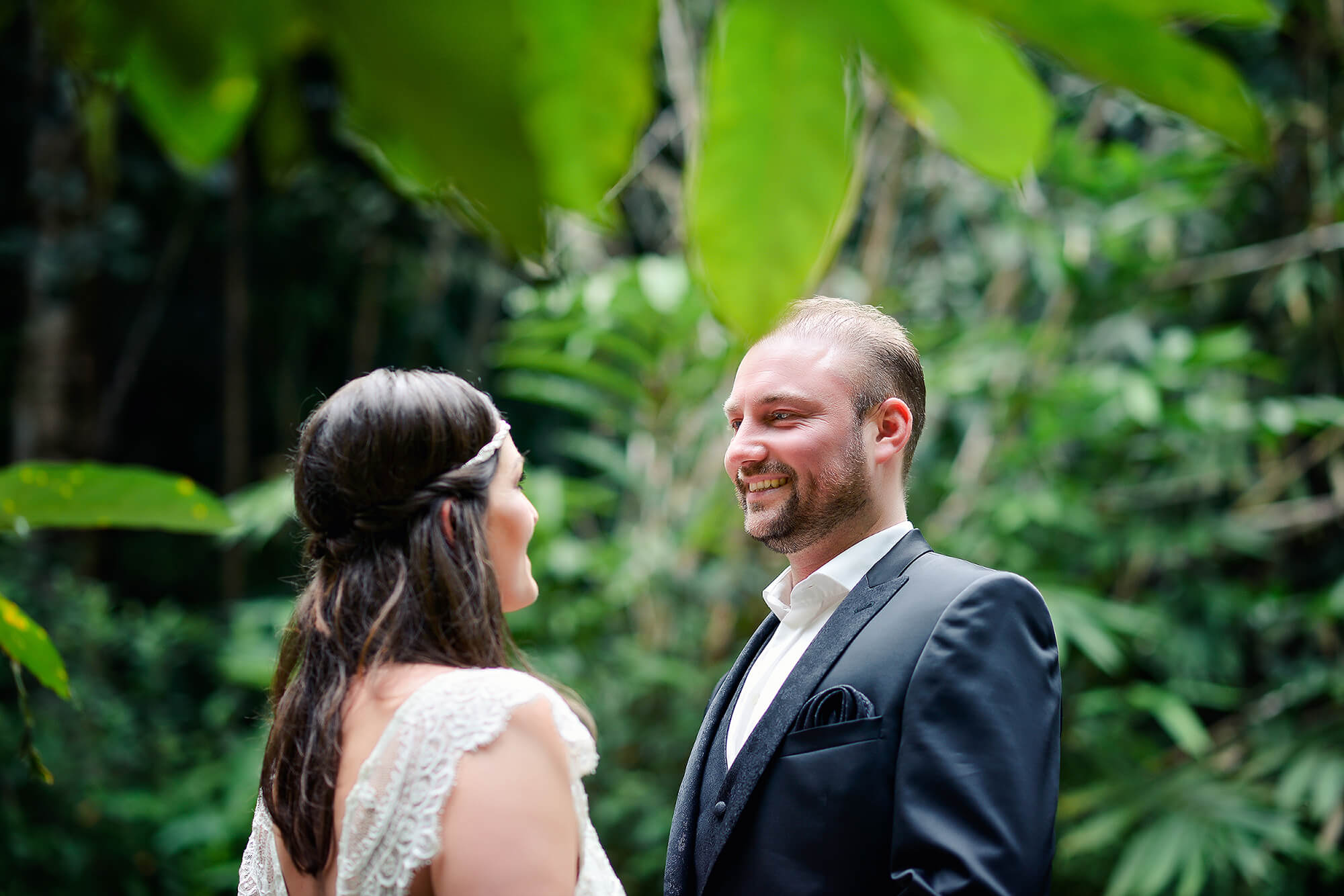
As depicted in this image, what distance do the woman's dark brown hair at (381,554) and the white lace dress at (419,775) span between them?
7 cm

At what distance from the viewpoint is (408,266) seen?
15.4ft

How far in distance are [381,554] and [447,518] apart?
3.2 inches

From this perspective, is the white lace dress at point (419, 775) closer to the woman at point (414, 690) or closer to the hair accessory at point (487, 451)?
the woman at point (414, 690)

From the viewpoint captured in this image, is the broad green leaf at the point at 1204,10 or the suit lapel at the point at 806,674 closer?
the broad green leaf at the point at 1204,10

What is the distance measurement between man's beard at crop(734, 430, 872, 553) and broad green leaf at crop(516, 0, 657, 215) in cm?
105

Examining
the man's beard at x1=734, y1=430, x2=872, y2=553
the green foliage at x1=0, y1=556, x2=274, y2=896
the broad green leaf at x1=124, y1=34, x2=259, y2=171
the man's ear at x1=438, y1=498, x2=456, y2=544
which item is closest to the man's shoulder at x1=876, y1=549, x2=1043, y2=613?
the man's beard at x1=734, y1=430, x2=872, y2=553

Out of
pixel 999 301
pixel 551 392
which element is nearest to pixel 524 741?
pixel 551 392

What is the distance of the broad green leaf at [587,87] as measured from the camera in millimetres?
288

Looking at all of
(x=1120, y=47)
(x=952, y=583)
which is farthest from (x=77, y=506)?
(x=952, y=583)

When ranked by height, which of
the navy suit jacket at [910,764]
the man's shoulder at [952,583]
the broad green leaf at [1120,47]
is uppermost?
the broad green leaf at [1120,47]

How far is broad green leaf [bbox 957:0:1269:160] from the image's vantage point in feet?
0.92

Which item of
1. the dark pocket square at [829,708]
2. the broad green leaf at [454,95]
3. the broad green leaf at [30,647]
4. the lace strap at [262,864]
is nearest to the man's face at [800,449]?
the dark pocket square at [829,708]

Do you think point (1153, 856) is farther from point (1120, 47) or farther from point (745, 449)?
point (1120, 47)

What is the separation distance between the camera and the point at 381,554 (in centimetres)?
118
